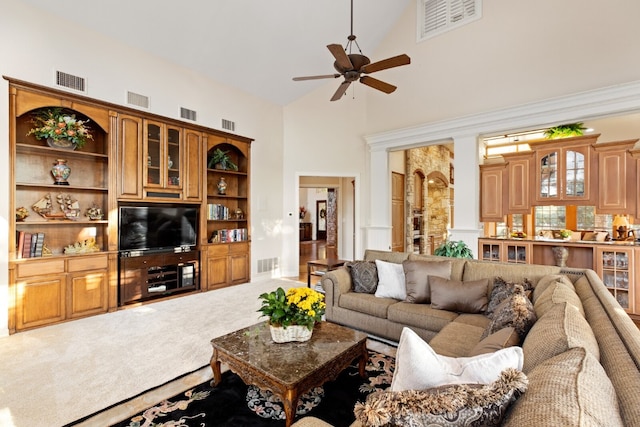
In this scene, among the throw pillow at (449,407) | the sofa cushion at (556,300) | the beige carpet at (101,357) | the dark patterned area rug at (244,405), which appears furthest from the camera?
the beige carpet at (101,357)

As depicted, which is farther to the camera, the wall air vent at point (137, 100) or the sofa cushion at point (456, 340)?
the wall air vent at point (137, 100)

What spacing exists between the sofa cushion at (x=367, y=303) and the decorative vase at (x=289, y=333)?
1.07 metres

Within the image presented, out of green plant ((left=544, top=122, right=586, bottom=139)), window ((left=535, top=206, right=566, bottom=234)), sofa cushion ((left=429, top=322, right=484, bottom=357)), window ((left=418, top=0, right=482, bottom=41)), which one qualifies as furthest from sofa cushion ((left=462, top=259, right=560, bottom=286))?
window ((left=418, top=0, right=482, bottom=41))

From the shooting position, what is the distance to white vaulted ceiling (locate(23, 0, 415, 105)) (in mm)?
4105

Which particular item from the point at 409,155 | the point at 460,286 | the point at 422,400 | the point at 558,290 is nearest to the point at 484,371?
the point at 422,400

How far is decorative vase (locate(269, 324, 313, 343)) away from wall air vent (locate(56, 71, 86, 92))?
3993mm

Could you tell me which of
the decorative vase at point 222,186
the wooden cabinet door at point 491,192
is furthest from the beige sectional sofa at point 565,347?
the decorative vase at point 222,186

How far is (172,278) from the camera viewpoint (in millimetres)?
4844

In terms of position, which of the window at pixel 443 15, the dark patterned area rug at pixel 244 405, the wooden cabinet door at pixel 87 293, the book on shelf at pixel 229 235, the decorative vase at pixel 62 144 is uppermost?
the window at pixel 443 15

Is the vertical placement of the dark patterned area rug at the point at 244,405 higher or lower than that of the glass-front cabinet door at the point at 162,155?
lower

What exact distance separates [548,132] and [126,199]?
6482 millimetres

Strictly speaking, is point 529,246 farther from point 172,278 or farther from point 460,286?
point 172,278

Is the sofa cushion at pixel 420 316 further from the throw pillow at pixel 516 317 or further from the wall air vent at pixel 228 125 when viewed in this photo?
the wall air vent at pixel 228 125

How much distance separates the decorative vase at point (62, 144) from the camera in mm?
3791
